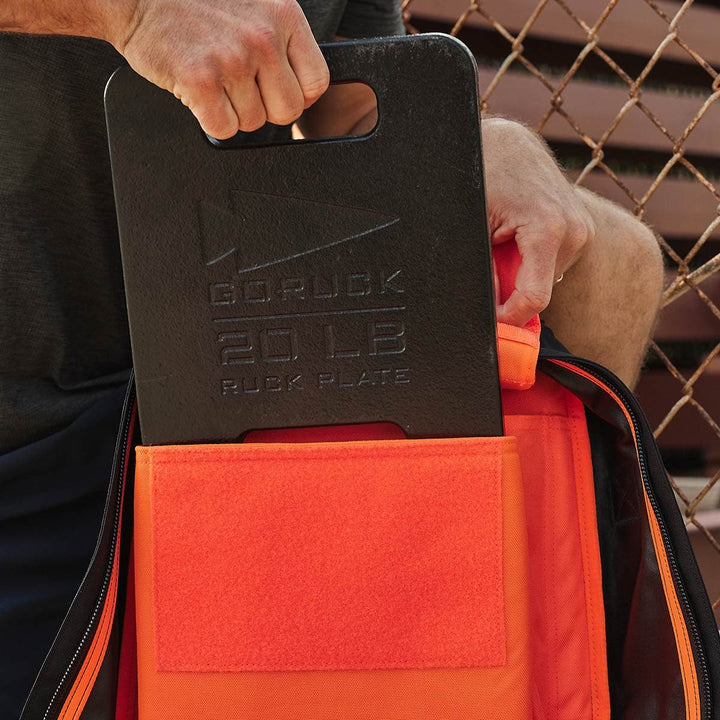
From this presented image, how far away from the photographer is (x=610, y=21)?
2039 mm

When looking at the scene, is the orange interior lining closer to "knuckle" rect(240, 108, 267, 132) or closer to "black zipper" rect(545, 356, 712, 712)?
"black zipper" rect(545, 356, 712, 712)

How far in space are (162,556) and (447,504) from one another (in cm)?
21

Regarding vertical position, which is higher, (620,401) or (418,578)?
(620,401)

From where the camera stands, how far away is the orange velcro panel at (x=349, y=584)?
515 mm

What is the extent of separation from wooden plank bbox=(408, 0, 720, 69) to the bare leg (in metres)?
1.07

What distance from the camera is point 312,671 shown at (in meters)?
0.52

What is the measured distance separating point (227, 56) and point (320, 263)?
0.49 feet

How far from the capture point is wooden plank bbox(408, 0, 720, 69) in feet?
5.57

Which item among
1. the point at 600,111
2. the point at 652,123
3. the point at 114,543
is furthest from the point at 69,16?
the point at 600,111

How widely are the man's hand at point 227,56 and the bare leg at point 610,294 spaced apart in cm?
38

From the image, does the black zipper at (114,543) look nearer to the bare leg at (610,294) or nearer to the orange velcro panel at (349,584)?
the orange velcro panel at (349,584)

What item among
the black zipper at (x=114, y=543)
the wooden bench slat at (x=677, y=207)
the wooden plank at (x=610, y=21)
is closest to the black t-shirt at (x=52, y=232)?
the black zipper at (x=114, y=543)

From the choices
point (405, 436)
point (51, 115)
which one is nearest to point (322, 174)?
point (405, 436)

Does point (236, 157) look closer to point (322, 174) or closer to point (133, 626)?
point (322, 174)
